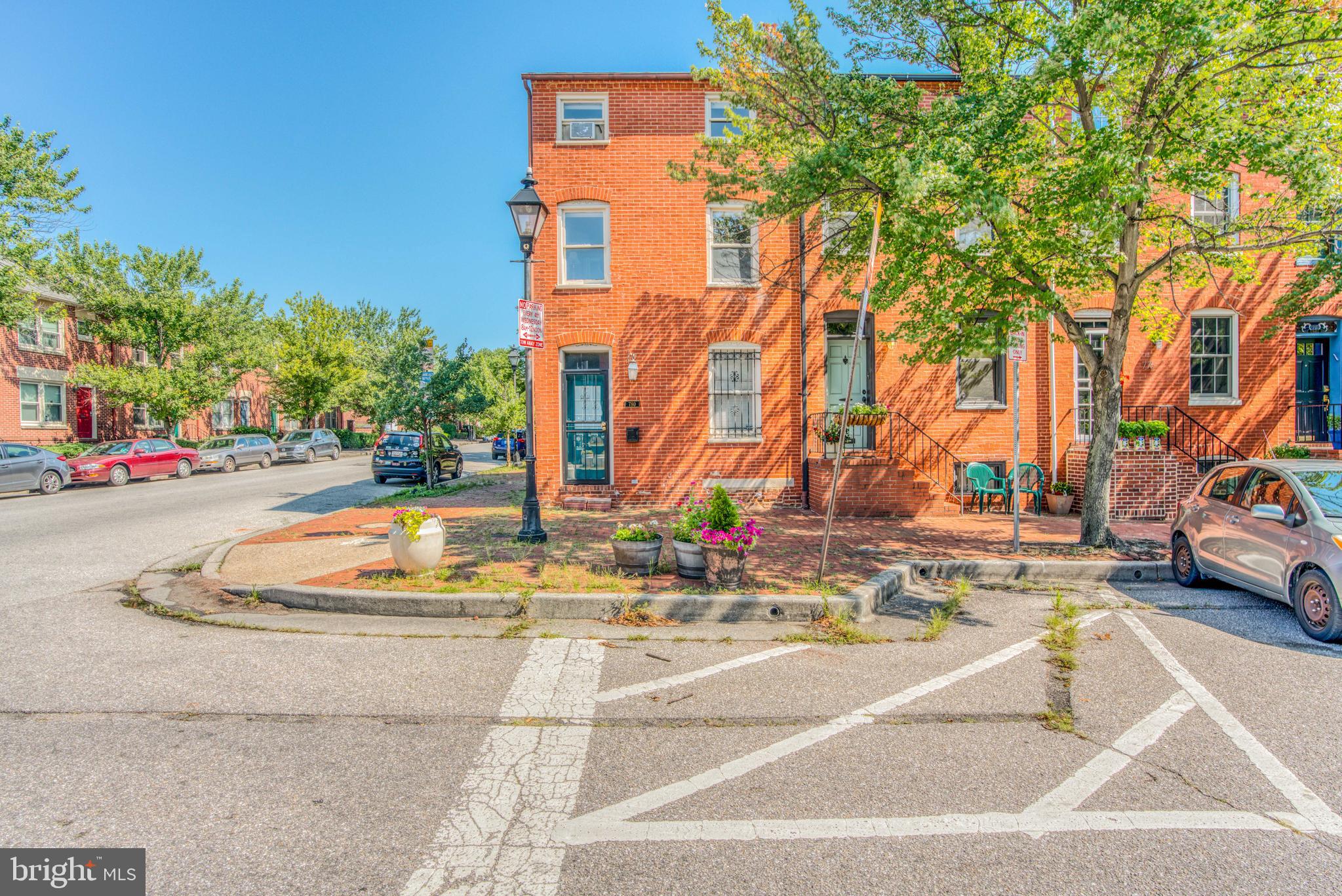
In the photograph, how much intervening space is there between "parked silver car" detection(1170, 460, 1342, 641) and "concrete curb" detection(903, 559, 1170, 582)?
317 mm

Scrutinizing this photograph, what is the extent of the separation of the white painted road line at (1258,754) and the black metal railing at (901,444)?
7.94 m

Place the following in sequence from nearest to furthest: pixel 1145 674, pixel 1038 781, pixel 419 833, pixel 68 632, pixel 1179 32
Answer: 1. pixel 419 833
2. pixel 1038 781
3. pixel 1145 674
4. pixel 68 632
5. pixel 1179 32

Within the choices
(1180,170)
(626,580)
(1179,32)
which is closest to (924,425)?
(1180,170)

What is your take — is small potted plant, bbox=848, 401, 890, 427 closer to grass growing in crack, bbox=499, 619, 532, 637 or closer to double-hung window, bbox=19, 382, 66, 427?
grass growing in crack, bbox=499, 619, 532, 637

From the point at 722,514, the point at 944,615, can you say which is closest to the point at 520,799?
the point at 722,514

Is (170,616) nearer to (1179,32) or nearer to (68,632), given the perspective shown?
(68,632)

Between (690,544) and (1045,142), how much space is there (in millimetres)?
7812

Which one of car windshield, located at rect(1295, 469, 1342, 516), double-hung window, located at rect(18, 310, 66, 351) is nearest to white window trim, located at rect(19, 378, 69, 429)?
double-hung window, located at rect(18, 310, 66, 351)

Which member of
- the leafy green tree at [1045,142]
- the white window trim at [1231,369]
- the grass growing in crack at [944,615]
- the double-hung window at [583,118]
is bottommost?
the grass growing in crack at [944,615]

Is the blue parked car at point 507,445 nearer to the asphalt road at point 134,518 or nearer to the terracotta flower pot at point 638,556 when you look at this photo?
the asphalt road at point 134,518

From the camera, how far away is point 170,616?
6.36 metres

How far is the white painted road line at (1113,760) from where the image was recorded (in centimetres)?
321

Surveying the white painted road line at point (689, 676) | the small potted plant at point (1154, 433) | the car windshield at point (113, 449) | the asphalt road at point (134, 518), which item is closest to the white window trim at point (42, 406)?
the car windshield at point (113, 449)

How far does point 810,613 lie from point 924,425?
852cm
